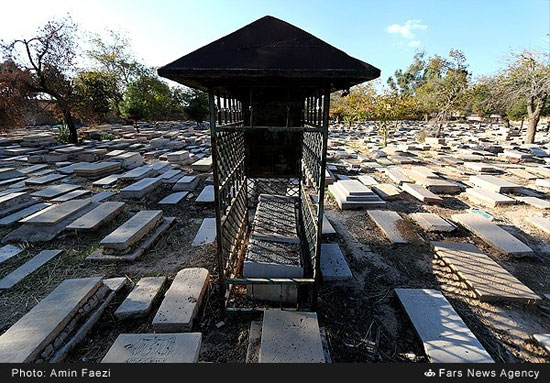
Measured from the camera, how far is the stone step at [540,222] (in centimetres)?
452

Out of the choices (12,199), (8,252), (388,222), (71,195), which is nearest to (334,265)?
(388,222)

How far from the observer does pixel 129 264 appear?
3.59 meters

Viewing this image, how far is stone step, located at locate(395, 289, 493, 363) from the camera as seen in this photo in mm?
2143

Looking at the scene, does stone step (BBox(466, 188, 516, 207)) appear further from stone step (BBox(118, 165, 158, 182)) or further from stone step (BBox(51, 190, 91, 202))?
stone step (BBox(51, 190, 91, 202))

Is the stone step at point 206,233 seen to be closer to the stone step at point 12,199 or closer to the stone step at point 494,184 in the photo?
the stone step at point 12,199

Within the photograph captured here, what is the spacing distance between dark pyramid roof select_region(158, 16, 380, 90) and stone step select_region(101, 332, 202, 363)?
223cm

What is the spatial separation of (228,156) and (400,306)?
2.79 metres

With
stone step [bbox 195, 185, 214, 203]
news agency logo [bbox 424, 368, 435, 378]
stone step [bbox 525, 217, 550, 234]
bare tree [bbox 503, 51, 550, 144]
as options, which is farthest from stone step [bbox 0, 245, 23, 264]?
bare tree [bbox 503, 51, 550, 144]

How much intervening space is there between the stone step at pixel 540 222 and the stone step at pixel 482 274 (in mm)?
1960

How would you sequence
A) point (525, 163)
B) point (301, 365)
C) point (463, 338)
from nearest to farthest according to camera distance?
point (301, 365), point (463, 338), point (525, 163)

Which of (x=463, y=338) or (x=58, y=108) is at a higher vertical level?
(x=58, y=108)

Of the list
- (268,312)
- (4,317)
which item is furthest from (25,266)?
(268,312)

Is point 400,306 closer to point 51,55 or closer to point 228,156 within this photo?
point 228,156

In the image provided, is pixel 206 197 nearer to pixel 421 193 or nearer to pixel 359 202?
pixel 359 202
